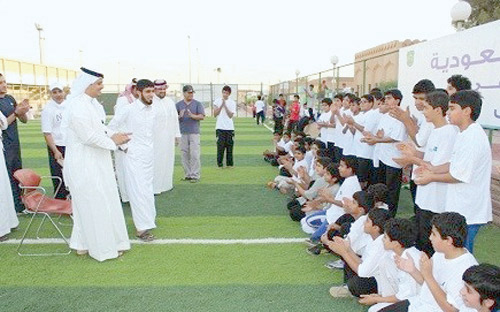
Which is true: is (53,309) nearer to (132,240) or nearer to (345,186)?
(132,240)

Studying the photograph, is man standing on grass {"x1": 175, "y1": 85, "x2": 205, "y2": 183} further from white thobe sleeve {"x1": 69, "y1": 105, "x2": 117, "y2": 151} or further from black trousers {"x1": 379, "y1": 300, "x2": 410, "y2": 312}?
black trousers {"x1": 379, "y1": 300, "x2": 410, "y2": 312}

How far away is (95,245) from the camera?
443 cm

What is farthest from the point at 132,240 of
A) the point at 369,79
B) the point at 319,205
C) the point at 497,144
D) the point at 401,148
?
the point at 369,79

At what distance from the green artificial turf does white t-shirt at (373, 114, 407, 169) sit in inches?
36.4

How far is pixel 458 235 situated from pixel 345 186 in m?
2.14

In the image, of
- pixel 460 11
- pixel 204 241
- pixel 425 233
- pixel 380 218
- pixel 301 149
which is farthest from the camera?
pixel 301 149

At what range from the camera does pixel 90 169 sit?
4348 mm

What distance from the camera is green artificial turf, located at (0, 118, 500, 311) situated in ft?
11.6

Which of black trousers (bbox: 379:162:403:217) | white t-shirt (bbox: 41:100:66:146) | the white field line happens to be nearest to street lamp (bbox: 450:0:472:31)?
black trousers (bbox: 379:162:403:217)

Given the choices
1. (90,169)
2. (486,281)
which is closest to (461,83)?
(486,281)

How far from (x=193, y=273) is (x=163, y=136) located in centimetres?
386

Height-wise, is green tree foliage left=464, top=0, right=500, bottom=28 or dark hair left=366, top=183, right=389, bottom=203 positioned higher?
green tree foliage left=464, top=0, right=500, bottom=28

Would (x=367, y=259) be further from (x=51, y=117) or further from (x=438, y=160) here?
(x=51, y=117)

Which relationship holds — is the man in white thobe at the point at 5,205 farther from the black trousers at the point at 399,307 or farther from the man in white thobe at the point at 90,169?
the black trousers at the point at 399,307
